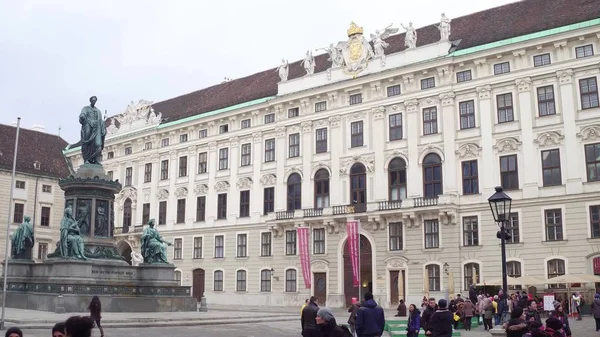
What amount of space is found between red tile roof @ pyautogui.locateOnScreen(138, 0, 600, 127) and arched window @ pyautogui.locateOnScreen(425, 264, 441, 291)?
13530mm

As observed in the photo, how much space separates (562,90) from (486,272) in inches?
428

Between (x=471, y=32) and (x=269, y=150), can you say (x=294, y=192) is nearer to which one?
(x=269, y=150)

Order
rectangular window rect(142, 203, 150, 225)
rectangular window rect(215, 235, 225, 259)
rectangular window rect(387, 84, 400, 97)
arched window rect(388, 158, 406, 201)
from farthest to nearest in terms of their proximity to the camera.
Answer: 1. rectangular window rect(142, 203, 150, 225)
2. rectangular window rect(215, 235, 225, 259)
3. rectangular window rect(387, 84, 400, 97)
4. arched window rect(388, 158, 406, 201)

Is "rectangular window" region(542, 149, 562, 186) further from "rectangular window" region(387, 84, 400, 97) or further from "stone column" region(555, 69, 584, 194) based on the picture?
"rectangular window" region(387, 84, 400, 97)

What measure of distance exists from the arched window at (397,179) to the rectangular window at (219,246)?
14650 millimetres

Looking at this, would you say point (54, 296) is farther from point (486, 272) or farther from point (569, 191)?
point (569, 191)

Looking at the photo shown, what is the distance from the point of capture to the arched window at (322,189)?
4453cm

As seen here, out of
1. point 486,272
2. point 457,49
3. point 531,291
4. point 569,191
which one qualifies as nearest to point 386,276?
point 486,272

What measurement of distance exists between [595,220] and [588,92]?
6.96 m

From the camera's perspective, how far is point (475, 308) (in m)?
27.2

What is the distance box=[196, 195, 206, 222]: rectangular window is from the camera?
51656mm

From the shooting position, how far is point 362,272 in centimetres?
4172

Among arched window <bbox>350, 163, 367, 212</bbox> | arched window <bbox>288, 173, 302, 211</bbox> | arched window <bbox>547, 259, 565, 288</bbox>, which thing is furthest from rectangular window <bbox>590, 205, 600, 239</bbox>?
arched window <bbox>288, 173, 302, 211</bbox>

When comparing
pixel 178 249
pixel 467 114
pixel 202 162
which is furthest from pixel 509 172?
pixel 178 249
